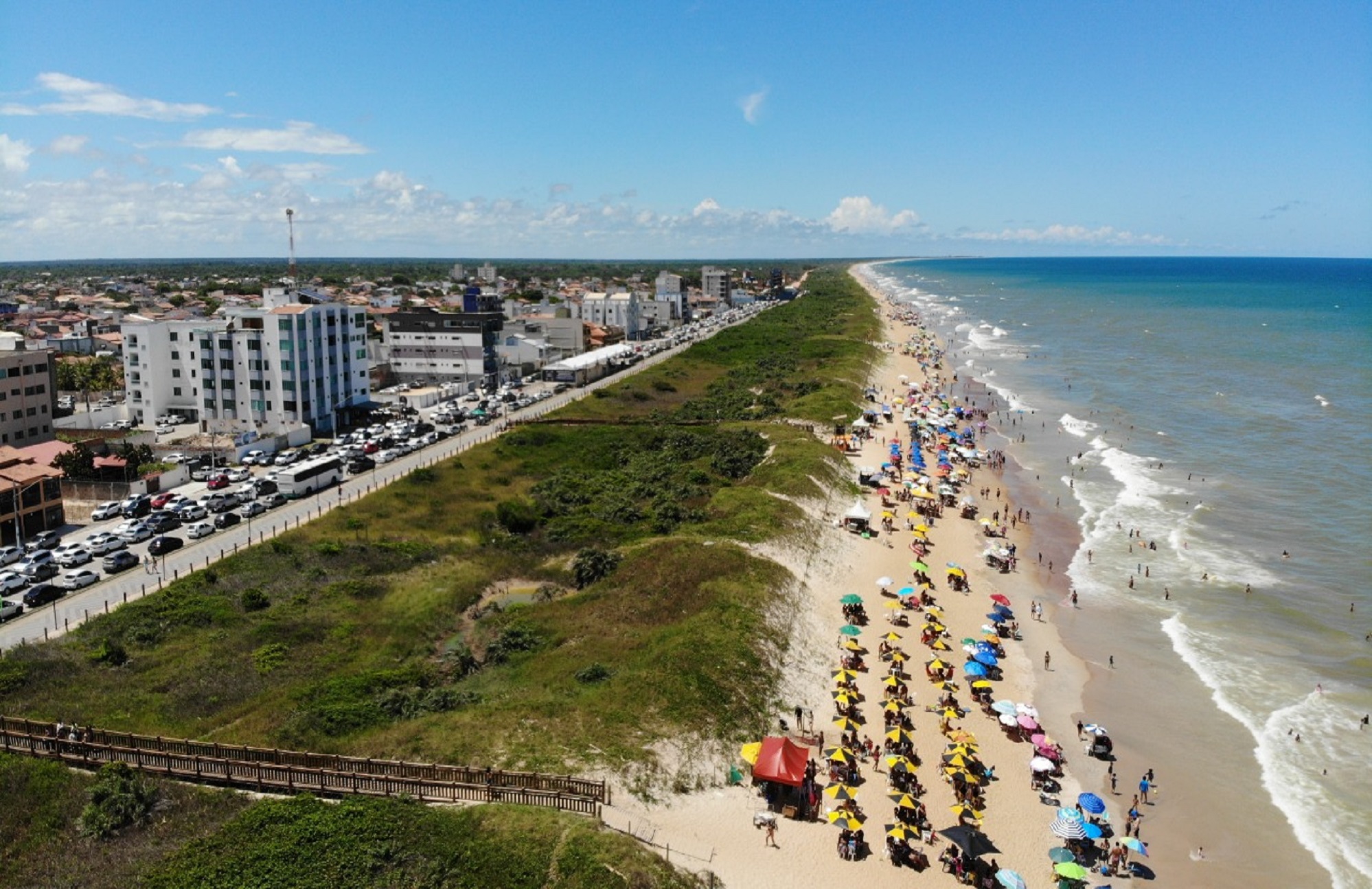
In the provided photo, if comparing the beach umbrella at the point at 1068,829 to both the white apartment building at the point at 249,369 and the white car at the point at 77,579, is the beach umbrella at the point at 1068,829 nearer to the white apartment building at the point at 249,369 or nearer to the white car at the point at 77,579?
the white car at the point at 77,579

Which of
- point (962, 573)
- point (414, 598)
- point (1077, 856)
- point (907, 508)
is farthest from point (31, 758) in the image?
point (907, 508)

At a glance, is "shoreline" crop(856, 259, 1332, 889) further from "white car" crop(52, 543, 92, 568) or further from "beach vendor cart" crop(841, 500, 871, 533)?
"white car" crop(52, 543, 92, 568)

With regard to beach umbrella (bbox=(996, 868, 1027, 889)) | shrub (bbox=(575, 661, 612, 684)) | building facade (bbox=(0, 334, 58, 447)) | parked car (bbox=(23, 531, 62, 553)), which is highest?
building facade (bbox=(0, 334, 58, 447))

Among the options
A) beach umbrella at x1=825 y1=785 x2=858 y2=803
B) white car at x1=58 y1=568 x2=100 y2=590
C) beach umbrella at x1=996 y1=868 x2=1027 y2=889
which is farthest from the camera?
white car at x1=58 y1=568 x2=100 y2=590

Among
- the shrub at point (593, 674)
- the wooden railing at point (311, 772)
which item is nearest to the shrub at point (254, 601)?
the wooden railing at point (311, 772)

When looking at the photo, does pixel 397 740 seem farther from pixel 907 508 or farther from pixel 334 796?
pixel 907 508

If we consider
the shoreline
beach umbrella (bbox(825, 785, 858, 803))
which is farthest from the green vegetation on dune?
the shoreline

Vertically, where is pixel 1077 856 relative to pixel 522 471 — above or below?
below

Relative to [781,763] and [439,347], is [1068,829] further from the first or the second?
[439,347]
